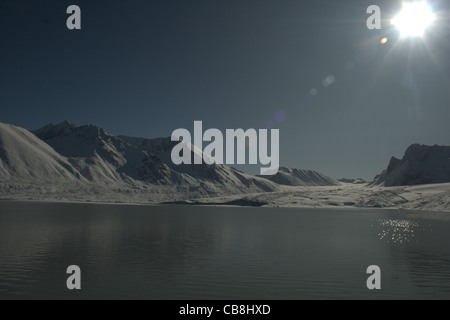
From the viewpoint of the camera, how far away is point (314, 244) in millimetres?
51781

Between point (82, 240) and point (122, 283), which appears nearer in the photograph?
point (122, 283)

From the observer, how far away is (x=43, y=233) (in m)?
57.6
